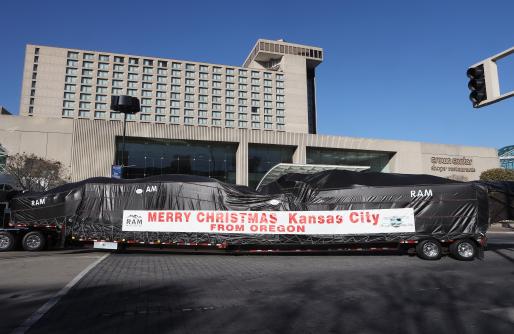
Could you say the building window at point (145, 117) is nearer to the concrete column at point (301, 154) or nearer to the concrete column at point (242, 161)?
the concrete column at point (242, 161)

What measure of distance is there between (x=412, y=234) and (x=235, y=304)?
379 inches

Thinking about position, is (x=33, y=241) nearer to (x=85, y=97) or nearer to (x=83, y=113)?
(x=83, y=113)

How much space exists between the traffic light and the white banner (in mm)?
5544

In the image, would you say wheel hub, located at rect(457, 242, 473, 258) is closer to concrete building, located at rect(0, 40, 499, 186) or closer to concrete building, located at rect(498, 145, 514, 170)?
concrete building, located at rect(0, 40, 499, 186)

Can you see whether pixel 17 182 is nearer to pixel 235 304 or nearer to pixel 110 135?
pixel 110 135

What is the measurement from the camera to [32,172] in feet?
126

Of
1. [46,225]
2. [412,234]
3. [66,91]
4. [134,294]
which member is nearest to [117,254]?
[46,225]

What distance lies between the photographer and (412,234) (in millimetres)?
14562

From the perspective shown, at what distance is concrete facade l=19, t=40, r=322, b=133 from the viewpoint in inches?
4109

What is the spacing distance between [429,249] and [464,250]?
122cm

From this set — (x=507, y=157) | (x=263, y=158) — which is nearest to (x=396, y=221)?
(x=263, y=158)

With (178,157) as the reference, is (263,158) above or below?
above

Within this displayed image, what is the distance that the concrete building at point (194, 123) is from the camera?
46906 millimetres

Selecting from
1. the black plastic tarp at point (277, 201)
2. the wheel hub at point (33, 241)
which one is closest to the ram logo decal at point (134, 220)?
the black plastic tarp at point (277, 201)
